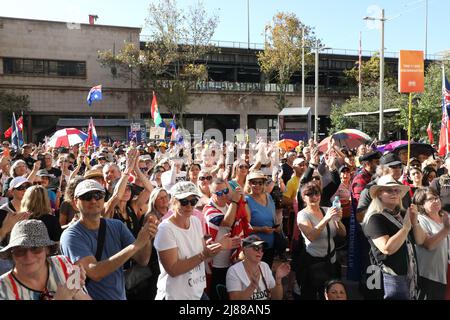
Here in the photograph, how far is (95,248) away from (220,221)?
1584mm

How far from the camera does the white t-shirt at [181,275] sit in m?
3.16

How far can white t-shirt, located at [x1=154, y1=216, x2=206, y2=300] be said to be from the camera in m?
3.16

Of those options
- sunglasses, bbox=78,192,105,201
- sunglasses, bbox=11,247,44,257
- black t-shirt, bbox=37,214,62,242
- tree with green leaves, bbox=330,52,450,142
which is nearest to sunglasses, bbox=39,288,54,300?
sunglasses, bbox=11,247,44,257

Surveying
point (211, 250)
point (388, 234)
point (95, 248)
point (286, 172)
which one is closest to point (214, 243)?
point (211, 250)

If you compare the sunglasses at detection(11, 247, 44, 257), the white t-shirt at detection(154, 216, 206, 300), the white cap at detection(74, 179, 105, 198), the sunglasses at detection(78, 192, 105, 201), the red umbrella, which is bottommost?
the white t-shirt at detection(154, 216, 206, 300)

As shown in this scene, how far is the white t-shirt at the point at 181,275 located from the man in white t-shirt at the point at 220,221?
0.68 meters

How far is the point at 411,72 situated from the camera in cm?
1002

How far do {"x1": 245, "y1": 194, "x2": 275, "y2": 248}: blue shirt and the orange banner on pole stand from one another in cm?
672

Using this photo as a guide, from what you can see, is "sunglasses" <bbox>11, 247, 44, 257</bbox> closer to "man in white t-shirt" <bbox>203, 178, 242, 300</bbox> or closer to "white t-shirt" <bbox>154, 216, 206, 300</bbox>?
"white t-shirt" <bbox>154, 216, 206, 300</bbox>

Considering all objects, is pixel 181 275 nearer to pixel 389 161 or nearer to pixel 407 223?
pixel 407 223

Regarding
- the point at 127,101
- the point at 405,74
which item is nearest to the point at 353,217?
the point at 405,74

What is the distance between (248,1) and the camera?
51156mm
